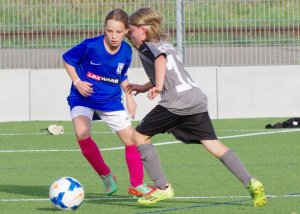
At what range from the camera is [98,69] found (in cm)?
970

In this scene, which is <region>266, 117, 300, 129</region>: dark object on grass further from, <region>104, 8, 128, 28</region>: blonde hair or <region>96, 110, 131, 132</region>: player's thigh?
<region>104, 8, 128, 28</region>: blonde hair

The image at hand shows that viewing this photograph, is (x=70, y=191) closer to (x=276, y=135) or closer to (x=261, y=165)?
(x=261, y=165)

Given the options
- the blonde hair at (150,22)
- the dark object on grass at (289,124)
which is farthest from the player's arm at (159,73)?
the dark object on grass at (289,124)

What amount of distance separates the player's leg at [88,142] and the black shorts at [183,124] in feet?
3.30

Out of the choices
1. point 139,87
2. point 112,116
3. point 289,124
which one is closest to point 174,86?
point 139,87

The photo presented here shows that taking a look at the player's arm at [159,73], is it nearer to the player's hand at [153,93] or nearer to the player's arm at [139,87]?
the player's hand at [153,93]

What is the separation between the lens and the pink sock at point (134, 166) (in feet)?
31.2

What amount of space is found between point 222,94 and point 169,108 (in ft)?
29.6

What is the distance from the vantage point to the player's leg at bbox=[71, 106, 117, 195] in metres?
9.73

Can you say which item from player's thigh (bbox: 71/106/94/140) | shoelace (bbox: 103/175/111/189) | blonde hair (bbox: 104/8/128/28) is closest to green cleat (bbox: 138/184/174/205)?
shoelace (bbox: 103/175/111/189)

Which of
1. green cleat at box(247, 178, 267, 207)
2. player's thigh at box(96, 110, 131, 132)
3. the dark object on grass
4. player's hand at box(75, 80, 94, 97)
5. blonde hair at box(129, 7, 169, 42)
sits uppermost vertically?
blonde hair at box(129, 7, 169, 42)

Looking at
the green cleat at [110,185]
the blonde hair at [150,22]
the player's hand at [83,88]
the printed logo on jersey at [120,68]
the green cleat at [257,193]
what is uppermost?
the blonde hair at [150,22]

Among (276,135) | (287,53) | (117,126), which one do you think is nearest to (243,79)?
(287,53)

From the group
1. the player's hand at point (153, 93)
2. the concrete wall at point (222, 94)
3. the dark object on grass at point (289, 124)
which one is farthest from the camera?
the concrete wall at point (222, 94)
